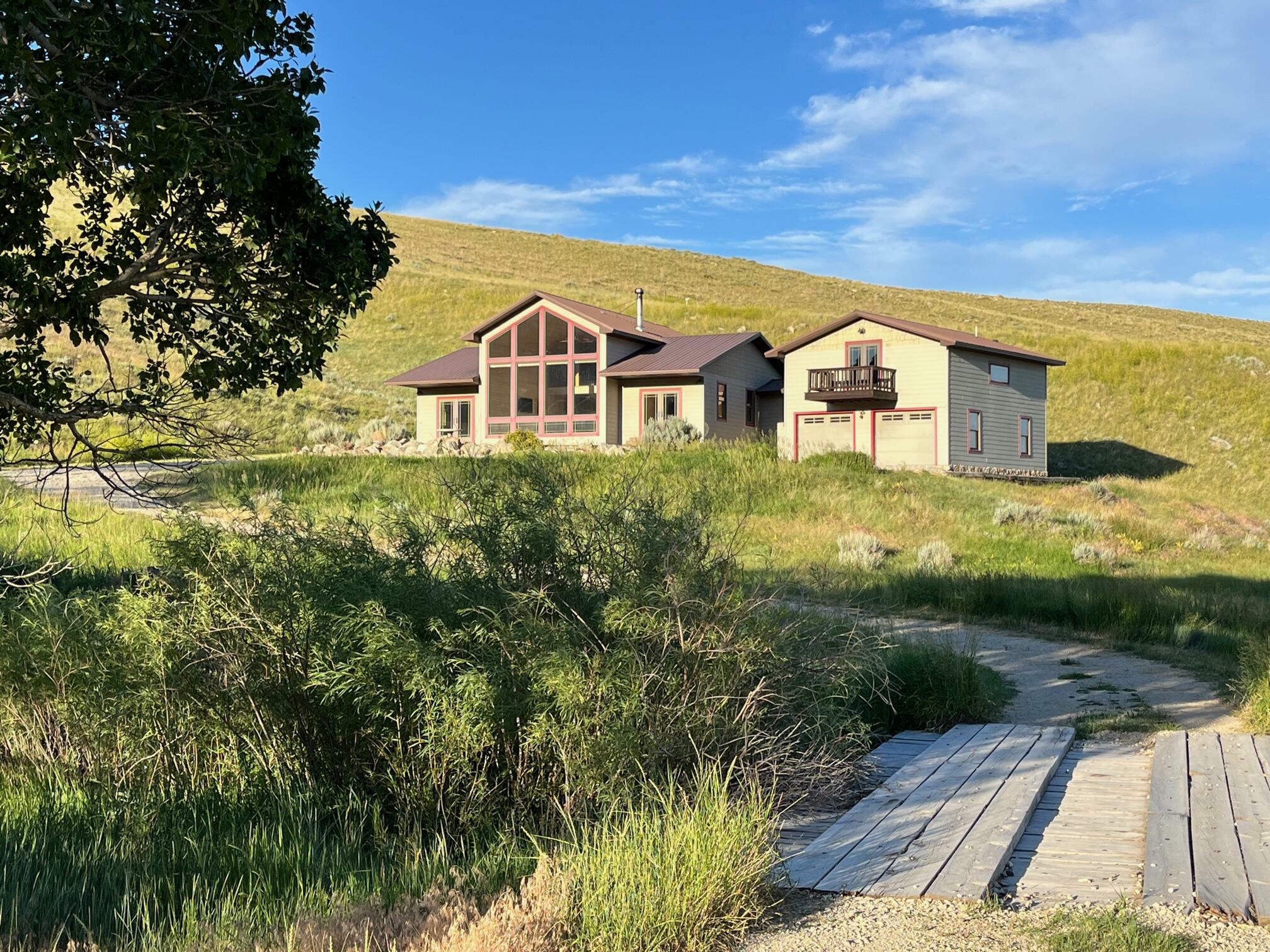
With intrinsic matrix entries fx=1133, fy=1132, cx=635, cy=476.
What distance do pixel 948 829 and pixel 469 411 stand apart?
34.1 meters

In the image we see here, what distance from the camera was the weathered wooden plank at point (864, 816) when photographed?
497 centimetres

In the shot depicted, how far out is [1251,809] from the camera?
5.71 m

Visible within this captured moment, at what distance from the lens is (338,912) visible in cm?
422

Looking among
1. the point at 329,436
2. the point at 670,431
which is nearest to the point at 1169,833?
the point at 670,431

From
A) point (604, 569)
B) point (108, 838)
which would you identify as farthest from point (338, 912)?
point (604, 569)

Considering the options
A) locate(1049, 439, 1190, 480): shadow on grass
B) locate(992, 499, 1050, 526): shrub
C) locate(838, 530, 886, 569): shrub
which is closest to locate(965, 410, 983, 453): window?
locate(1049, 439, 1190, 480): shadow on grass

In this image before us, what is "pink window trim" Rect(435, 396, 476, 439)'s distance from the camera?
3800cm

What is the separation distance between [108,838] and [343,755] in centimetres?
129

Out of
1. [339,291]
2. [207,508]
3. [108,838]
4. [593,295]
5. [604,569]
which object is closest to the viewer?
[108,838]

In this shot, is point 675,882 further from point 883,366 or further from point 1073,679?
point 883,366

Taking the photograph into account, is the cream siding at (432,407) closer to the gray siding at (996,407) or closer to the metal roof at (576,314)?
the metal roof at (576,314)

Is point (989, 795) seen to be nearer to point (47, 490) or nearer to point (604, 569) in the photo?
point (604, 569)

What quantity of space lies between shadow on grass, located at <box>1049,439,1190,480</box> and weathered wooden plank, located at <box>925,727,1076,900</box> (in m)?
36.9

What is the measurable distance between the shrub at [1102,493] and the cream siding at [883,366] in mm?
4355
